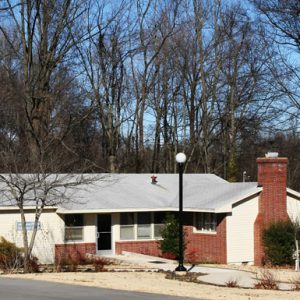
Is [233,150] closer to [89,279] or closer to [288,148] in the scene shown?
[288,148]

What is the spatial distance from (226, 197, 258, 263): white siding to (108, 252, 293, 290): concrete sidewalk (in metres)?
2.81

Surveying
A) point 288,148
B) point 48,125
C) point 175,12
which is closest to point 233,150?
point 288,148

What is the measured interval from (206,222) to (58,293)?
14899 mm

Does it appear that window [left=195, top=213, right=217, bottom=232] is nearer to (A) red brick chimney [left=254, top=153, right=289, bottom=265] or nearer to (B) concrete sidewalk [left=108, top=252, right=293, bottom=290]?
(A) red brick chimney [left=254, top=153, right=289, bottom=265]

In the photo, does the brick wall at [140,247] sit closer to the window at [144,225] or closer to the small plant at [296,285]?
the window at [144,225]

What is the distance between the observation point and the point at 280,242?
27.8 meters

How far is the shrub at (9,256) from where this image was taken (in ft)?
75.6

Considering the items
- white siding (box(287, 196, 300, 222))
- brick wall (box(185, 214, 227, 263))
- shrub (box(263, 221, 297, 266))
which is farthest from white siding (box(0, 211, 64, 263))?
white siding (box(287, 196, 300, 222))

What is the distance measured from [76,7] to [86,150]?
1339 centimetres

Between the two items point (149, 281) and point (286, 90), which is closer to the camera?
point (149, 281)

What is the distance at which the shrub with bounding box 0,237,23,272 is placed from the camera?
2305cm

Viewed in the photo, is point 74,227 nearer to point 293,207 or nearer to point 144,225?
point 144,225

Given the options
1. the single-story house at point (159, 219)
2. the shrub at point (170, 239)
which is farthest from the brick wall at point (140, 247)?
the shrub at point (170, 239)

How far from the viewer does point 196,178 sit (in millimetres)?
35750
